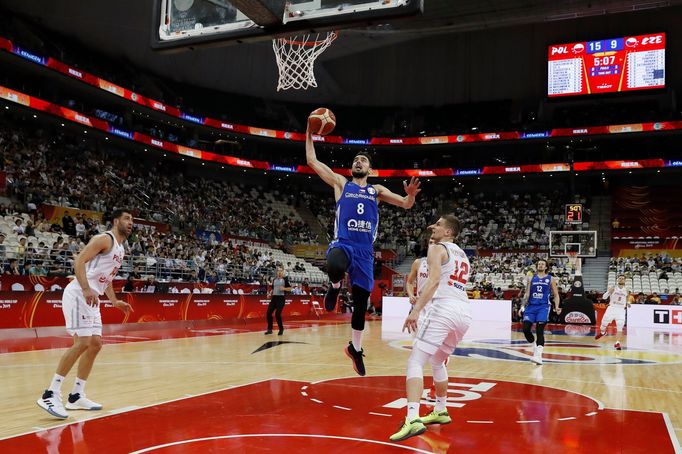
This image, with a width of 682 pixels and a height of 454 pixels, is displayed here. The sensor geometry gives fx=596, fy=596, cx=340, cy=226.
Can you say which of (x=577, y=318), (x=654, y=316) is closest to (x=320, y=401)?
(x=577, y=318)

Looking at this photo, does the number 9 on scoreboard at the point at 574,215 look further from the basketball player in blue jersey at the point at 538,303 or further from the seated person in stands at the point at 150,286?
the seated person in stands at the point at 150,286

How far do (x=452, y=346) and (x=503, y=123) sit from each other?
120 feet

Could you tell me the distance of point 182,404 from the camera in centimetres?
650

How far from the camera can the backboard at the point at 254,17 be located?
7023 mm

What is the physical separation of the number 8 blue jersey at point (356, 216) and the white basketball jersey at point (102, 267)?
7.74ft

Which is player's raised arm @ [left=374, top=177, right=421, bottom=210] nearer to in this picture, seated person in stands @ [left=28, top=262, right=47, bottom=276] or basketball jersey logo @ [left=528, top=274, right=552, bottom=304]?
basketball jersey logo @ [left=528, top=274, right=552, bottom=304]

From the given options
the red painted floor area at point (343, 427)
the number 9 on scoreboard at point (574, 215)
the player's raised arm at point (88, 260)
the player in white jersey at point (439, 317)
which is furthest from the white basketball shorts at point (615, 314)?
the player's raised arm at point (88, 260)

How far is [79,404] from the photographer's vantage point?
6.16 metres

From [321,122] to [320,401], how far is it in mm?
3177

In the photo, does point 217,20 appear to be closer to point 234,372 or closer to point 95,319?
point 95,319

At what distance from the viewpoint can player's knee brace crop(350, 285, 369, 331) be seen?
6.35m

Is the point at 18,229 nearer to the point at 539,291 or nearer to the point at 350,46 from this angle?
the point at 539,291

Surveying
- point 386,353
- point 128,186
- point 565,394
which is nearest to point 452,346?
point 565,394

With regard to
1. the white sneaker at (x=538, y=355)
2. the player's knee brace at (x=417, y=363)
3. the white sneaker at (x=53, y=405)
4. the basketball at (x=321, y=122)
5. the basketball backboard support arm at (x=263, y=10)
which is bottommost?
the white sneaker at (x=538, y=355)
